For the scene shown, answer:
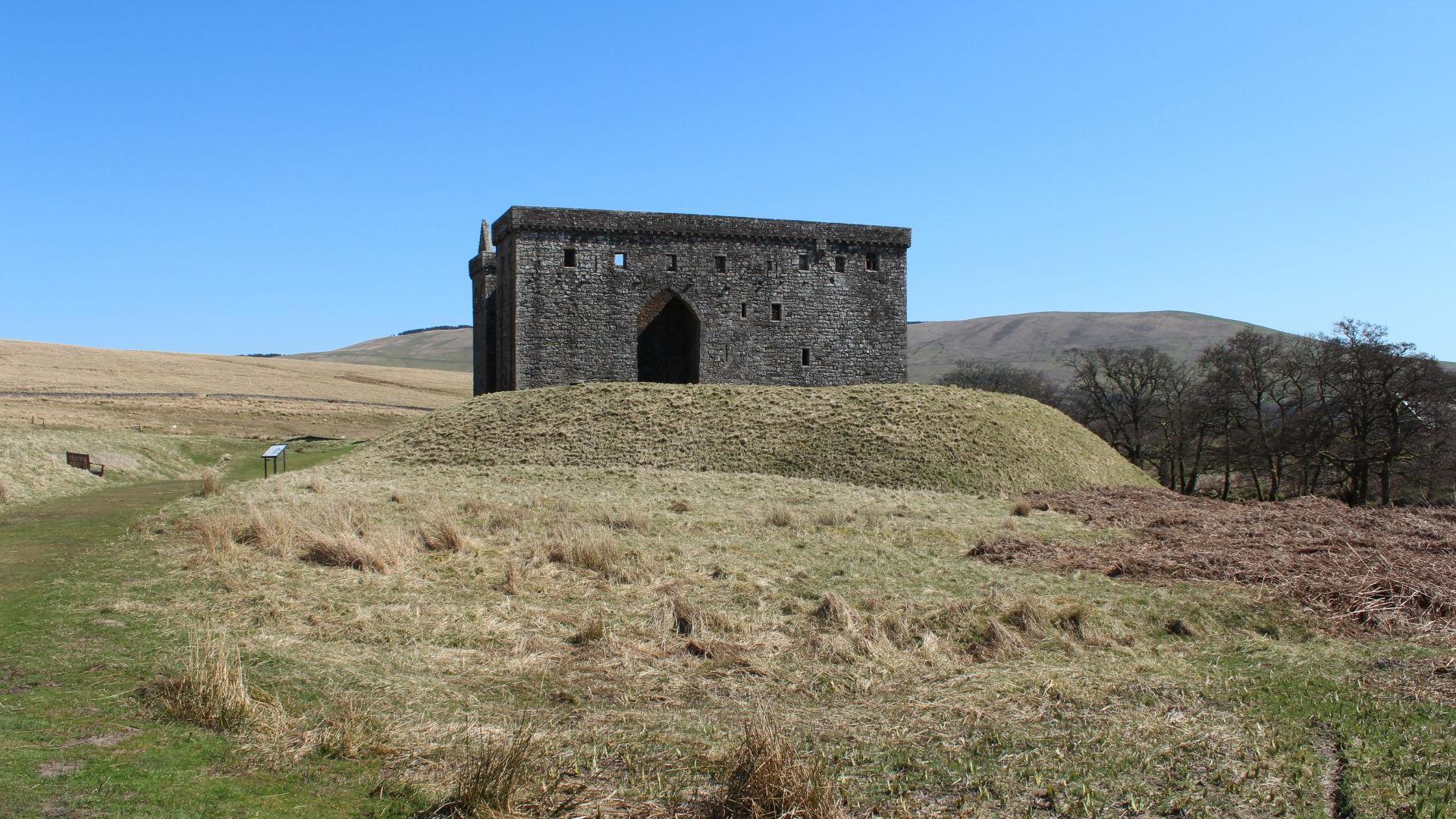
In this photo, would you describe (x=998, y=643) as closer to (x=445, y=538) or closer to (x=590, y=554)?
(x=590, y=554)

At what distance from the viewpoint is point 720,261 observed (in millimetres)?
38219

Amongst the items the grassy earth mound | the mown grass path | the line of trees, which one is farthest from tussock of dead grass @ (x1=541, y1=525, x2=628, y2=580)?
the line of trees

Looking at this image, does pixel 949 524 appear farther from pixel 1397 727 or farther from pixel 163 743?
pixel 163 743

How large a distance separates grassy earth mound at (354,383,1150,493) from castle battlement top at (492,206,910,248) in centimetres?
579

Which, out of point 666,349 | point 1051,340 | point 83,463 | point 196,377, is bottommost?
point 83,463

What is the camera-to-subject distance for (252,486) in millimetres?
21266

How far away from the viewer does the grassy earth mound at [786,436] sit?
99.3 feet

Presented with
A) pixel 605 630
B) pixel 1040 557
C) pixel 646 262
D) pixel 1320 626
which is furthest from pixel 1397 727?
pixel 646 262

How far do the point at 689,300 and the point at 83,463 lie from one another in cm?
2041

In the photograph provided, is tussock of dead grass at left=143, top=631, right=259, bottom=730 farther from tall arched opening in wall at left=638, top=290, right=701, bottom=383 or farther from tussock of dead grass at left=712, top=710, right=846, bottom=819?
tall arched opening in wall at left=638, top=290, right=701, bottom=383

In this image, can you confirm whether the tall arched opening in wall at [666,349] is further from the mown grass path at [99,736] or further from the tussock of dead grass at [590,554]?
the mown grass path at [99,736]

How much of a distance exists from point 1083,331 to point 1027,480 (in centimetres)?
16428

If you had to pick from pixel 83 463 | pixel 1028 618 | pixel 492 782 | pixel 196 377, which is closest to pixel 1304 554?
pixel 1028 618

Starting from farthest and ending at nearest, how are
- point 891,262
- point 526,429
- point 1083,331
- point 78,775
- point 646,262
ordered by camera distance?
point 1083,331 < point 891,262 < point 646,262 < point 526,429 < point 78,775
